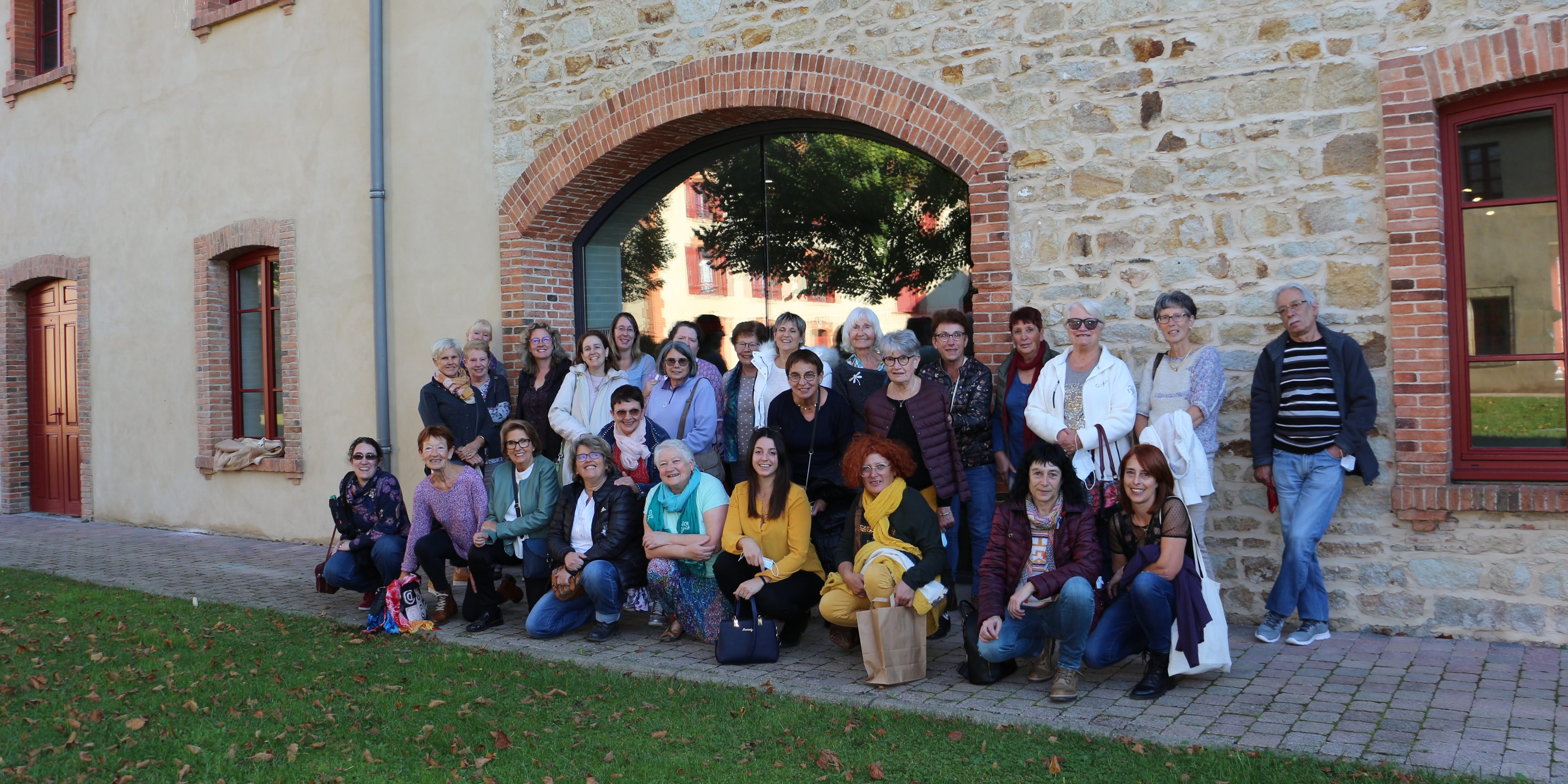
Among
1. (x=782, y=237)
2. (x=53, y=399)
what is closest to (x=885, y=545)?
(x=782, y=237)

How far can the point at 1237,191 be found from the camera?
19.8 feet

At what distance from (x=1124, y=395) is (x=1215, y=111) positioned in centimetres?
167

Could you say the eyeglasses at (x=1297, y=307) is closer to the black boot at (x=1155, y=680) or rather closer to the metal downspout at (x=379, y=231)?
the black boot at (x=1155, y=680)

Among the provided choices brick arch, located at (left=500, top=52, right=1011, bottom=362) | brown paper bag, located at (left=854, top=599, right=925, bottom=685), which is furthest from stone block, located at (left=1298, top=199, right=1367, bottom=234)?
brown paper bag, located at (left=854, top=599, right=925, bottom=685)

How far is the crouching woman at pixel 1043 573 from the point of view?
15.6 ft

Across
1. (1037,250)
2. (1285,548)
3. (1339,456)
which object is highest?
(1037,250)

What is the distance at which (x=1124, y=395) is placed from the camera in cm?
563

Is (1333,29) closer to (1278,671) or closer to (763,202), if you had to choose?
(1278,671)

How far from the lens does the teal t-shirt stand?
5984 mm

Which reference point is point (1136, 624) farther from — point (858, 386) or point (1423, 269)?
point (1423, 269)

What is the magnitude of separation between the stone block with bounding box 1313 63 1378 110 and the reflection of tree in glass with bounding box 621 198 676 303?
4623 millimetres

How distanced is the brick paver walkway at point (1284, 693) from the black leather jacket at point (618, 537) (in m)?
0.36

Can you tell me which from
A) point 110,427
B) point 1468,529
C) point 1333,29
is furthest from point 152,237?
point 1468,529

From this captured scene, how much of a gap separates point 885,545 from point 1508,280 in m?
3.36
